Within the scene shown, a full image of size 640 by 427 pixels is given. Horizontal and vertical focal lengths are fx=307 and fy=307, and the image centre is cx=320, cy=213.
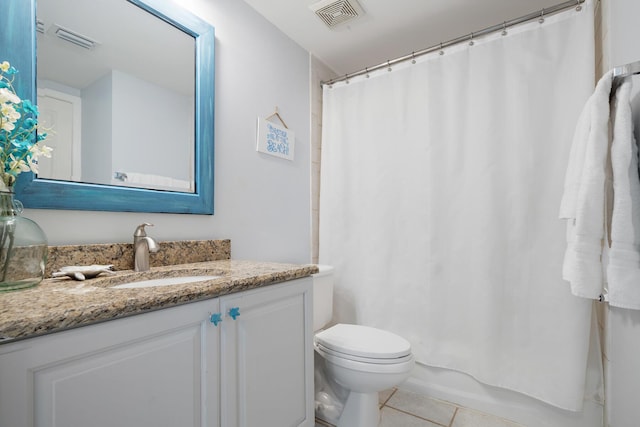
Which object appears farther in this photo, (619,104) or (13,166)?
(619,104)

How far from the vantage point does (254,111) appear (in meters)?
1.76

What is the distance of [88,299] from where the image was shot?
27.1 inches

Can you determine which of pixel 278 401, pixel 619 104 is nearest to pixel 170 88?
pixel 278 401

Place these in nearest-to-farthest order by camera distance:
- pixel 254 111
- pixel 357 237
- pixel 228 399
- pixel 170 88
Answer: pixel 228 399, pixel 170 88, pixel 254 111, pixel 357 237

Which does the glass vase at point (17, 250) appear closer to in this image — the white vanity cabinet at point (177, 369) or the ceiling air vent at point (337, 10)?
the white vanity cabinet at point (177, 369)

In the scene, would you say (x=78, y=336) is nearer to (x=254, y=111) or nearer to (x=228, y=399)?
(x=228, y=399)

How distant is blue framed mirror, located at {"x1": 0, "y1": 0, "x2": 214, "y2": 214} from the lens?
96 centimetres

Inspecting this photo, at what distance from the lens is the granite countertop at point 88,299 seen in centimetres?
56

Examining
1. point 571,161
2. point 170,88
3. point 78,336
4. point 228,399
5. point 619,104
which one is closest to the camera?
point 78,336

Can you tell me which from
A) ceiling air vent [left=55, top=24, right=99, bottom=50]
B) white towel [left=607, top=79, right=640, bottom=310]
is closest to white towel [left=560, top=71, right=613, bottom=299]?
white towel [left=607, top=79, right=640, bottom=310]

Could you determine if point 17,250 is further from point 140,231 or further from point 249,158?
point 249,158

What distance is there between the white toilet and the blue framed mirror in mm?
909

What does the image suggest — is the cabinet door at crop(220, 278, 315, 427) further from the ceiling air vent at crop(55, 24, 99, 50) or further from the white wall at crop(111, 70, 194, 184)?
the ceiling air vent at crop(55, 24, 99, 50)

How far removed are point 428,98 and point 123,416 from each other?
1.95m
